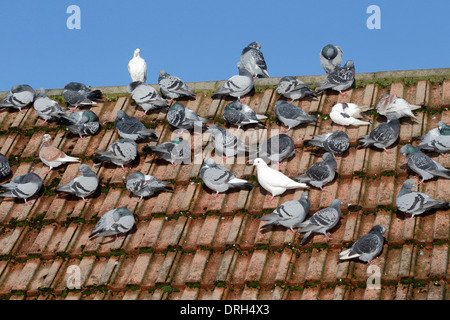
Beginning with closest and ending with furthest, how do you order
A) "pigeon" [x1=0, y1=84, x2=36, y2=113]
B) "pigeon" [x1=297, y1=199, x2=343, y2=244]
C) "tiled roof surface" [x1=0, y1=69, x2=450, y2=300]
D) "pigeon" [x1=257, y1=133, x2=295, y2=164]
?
"tiled roof surface" [x1=0, y1=69, x2=450, y2=300], "pigeon" [x1=297, y1=199, x2=343, y2=244], "pigeon" [x1=257, y1=133, x2=295, y2=164], "pigeon" [x1=0, y1=84, x2=36, y2=113]

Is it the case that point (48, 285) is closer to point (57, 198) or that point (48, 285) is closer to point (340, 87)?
point (57, 198)

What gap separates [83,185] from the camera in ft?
32.3

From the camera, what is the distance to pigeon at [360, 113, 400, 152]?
31.7 ft

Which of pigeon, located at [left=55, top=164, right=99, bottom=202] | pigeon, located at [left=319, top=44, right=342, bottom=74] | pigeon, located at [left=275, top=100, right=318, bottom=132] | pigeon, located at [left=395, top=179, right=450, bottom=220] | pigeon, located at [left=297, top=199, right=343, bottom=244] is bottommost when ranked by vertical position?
pigeon, located at [left=297, top=199, right=343, bottom=244]

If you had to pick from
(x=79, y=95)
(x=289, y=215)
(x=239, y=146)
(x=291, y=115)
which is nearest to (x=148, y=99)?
(x=79, y=95)

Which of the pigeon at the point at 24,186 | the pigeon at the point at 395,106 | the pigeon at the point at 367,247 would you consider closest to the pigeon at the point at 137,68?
the pigeon at the point at 24,186

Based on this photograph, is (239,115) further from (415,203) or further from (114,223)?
(415,203)

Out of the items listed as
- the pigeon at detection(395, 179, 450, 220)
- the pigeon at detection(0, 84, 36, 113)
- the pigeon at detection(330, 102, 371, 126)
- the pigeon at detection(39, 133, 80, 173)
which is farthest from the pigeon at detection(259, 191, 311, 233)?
the pigeon at detection(0, 84, 36, 113)

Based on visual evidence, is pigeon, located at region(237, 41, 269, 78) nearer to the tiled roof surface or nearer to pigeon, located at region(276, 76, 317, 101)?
pigeon, located at region(276, 76, 317, 101)

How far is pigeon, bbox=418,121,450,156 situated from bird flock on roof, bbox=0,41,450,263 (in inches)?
0.5

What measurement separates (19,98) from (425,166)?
23.0ft

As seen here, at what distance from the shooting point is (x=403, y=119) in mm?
10312
